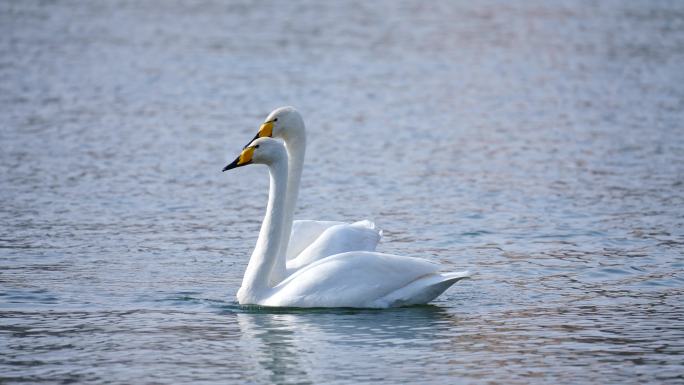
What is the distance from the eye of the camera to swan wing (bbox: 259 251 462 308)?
11.3m

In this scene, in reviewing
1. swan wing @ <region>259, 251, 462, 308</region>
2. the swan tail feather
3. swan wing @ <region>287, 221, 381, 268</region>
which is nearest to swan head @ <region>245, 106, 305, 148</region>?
swan wing @ <region>287, 221, 381, 268</region>

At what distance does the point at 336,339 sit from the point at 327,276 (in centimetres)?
98

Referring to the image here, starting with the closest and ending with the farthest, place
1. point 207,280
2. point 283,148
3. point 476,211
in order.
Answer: point 283,148
point 207,280
point 476,211

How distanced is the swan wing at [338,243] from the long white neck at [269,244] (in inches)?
23.9

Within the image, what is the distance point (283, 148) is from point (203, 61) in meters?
18.2

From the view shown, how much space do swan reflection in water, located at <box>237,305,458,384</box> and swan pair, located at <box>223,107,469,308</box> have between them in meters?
0.12

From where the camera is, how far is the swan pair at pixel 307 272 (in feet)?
37.1

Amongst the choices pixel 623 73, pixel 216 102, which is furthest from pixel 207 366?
pixel 623 73

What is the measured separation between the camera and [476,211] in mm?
15922

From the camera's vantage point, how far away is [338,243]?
1233 centimetres

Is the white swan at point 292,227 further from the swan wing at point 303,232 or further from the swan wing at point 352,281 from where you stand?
the swan wing at point 352,281

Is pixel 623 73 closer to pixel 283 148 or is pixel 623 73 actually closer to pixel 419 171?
pixel 419 171

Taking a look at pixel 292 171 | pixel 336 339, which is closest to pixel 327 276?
pixel 336 339

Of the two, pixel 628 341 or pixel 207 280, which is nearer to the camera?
pixel 628 341
